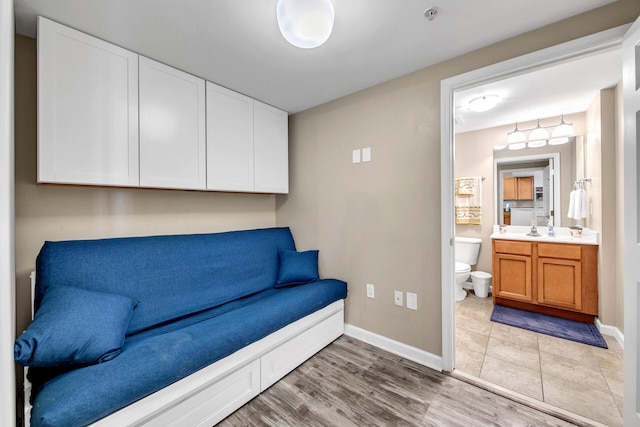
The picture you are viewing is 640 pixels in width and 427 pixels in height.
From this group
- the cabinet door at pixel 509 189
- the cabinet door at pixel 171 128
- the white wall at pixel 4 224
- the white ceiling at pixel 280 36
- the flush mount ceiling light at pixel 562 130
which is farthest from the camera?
the cabinet door at pixel 509 189

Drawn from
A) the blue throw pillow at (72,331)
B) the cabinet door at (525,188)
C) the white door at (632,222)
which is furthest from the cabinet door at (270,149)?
the cabinet door at (525,188)

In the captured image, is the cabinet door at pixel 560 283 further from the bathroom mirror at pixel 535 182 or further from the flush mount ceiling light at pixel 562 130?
the flush mount ceiling light at pixel 562 130

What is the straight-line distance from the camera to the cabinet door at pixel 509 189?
3592 mm

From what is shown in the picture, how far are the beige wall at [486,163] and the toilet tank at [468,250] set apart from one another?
115mm

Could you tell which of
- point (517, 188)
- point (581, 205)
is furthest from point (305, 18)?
point (517, 188)

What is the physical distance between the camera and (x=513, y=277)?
3.12 metres

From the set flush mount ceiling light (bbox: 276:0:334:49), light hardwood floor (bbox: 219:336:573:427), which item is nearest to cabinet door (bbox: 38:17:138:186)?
flush mount ceiling light (bbox: 276:0:334:49)

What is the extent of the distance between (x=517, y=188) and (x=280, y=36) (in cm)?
362

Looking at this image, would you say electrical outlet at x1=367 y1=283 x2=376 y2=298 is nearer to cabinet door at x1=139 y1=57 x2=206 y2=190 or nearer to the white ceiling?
cabinet door at x1=139 y1=57 x2=206 y2=190

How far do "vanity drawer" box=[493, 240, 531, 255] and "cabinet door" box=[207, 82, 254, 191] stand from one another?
9.89 feet

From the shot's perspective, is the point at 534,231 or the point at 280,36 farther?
the point at 534,231

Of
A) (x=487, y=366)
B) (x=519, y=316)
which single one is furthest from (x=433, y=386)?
(x=519, y=316)

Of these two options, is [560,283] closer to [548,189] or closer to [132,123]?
[548,189]

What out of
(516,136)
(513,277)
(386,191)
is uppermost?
(516,136)
